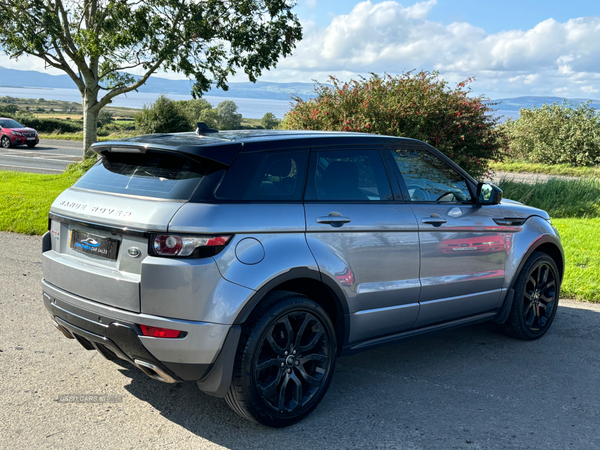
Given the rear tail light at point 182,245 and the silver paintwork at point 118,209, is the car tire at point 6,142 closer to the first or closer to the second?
the silver paintwork at point 118,209

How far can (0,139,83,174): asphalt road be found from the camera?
19977 millimetres

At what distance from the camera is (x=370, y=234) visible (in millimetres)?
3795

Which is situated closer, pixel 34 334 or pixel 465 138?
pixel 34 334

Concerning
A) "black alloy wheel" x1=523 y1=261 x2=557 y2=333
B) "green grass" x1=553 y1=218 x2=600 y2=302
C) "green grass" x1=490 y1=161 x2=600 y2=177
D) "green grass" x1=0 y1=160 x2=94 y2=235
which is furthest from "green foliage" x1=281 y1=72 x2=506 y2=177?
"green grass" x1=490 y1=161 x2=600 y2=177

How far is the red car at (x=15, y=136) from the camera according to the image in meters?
29.1

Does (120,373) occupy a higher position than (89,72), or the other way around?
A: (89,72)

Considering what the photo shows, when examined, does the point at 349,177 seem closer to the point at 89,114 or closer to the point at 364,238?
the point at 364,238

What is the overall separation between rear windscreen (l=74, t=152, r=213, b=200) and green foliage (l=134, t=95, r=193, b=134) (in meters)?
24.2

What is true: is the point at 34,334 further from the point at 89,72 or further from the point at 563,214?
the point at 89,72

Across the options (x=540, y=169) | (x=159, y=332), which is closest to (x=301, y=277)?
(x=159, y=332)

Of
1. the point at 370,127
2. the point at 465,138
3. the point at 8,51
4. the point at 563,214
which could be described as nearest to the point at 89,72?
the point at 8,51

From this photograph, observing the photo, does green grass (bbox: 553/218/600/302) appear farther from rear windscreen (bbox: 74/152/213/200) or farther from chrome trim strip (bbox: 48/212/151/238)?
chrome trim strip (bbox: 48/212/151/238)

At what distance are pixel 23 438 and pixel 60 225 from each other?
1.31 metres

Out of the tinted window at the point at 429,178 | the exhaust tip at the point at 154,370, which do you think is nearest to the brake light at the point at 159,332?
the exhaust tip at the point at 154,370
